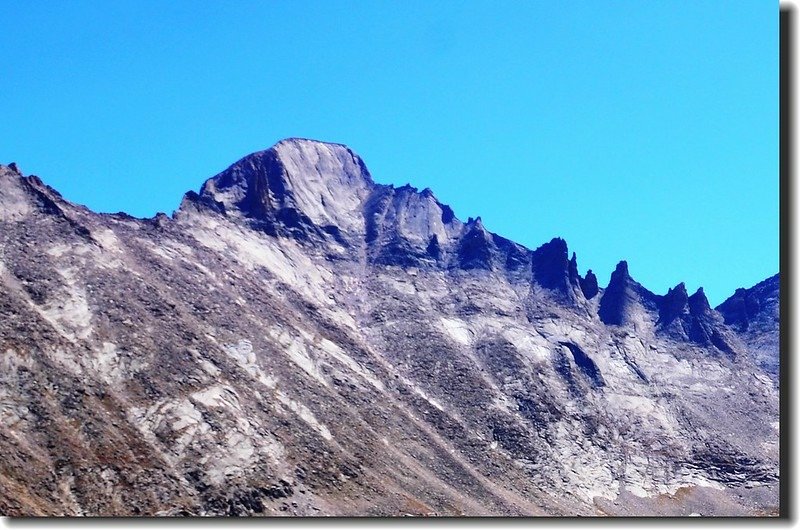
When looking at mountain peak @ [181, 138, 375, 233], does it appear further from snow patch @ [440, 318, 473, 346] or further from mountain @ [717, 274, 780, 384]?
mountain @ [717, 274, 780, 384]

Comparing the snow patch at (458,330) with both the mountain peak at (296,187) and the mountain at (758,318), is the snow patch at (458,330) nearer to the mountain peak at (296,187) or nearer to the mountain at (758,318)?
the mountain peak at (296,187)

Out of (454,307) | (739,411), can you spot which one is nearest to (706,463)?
(739,411)

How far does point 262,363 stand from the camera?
3455 inches

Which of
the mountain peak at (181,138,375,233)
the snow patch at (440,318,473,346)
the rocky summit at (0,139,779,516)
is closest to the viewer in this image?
the rocky summit at (0,139,779,516)

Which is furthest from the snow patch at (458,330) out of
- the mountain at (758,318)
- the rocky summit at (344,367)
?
the mountain at (758,318)

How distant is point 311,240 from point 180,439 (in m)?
69.8

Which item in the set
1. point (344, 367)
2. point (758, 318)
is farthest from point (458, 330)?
point (758, 318)

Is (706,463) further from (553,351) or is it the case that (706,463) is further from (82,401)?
(82,401)

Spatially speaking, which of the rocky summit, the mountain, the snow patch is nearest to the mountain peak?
the rocky summit

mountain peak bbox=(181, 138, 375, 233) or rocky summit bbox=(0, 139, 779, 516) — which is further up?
mountain peak bbox=(181, 138, 375, 233)

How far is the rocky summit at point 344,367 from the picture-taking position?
218 feet

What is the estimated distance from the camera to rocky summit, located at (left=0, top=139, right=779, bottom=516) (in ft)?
218

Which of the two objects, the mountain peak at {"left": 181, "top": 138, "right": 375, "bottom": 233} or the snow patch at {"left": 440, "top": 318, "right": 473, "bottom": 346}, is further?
the mountain peak at {"left": 181, "top": 138, "right": 375, "bottom": 233}

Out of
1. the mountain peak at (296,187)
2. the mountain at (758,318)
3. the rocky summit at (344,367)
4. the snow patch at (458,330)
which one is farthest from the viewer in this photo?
the mountain at (758,318)
